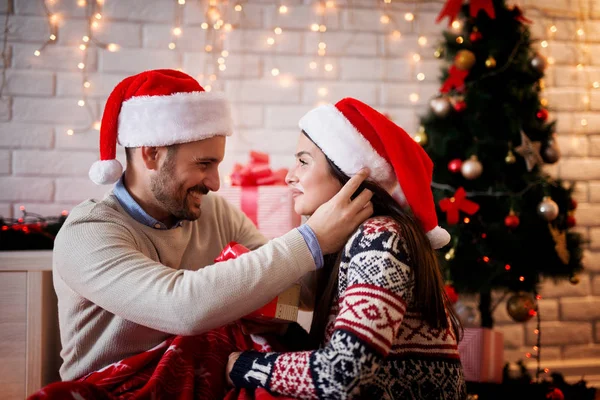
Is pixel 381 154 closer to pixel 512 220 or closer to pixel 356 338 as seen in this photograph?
pixel 356 338

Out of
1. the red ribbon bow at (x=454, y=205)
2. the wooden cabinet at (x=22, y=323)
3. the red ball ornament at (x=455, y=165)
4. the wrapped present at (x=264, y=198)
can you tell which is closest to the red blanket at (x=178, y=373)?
the wooden cabinet at (x=22, y=323)

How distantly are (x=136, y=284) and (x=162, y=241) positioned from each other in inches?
13.4

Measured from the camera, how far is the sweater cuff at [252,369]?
122cm

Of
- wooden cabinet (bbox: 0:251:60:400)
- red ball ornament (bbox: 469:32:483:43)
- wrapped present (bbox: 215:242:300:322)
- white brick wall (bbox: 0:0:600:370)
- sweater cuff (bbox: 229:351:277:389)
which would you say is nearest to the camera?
sweater cuff (bbox: 229:351:277:389)

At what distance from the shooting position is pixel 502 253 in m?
2.39

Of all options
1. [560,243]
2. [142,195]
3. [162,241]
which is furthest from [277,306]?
[560,243]

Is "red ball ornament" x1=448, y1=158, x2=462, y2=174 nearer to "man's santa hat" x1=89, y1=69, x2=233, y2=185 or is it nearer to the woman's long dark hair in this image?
the woman's long dark hair

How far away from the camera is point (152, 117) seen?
5.21ft

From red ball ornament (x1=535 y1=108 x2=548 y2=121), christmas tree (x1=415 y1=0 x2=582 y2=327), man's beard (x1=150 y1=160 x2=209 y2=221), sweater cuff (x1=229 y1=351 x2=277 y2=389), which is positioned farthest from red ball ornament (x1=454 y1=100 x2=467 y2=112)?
sweater cuff (x1=229 y1=351 x2=277 y2=389)

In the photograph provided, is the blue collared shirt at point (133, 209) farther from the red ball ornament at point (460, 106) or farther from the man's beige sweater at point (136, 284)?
the red ball ornament at point (460, 106)

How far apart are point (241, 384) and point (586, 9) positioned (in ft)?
9.54

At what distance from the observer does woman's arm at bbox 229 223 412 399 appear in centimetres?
111

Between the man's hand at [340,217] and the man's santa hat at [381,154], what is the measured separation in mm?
Answer: 82

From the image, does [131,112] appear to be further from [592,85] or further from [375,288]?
[592,85]
